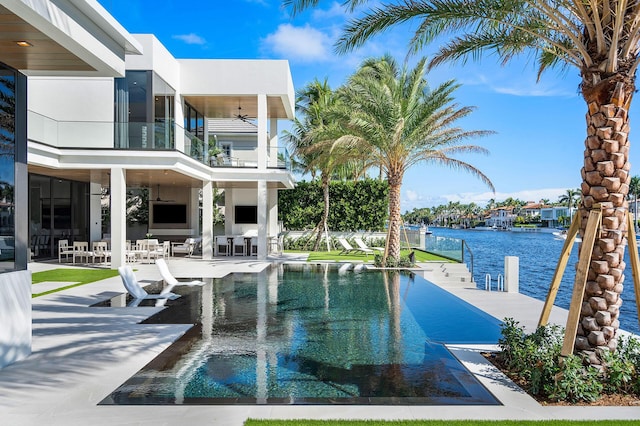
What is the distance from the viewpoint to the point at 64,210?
22406 mm

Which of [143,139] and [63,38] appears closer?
[63,38]

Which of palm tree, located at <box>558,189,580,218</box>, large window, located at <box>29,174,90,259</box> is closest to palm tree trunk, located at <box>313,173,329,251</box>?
large window, located at <box>29,174,90,259</box>

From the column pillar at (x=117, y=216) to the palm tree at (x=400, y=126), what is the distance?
8378 mm

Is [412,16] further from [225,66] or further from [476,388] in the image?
[225,66]

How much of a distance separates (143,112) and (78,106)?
8.68 feet

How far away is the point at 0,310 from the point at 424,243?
71.7ft

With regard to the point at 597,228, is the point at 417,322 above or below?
below

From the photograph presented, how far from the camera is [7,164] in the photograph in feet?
21.0

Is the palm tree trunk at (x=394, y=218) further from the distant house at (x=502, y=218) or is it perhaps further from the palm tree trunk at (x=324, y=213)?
the distant house at (x=502, y=218)

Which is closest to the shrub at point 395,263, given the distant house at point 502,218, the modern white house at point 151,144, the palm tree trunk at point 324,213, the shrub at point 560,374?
the modern white house at point 151,144

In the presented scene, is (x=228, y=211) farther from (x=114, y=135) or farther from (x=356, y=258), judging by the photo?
(x=114, y=135)

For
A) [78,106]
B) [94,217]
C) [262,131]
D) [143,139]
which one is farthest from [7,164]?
[94,217]

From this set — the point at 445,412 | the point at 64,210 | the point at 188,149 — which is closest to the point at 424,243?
the point at 188,149

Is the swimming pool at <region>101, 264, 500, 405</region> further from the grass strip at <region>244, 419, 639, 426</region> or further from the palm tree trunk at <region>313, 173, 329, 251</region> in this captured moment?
the palm tree trunk at <region>313, 173, 329, 251</region>
